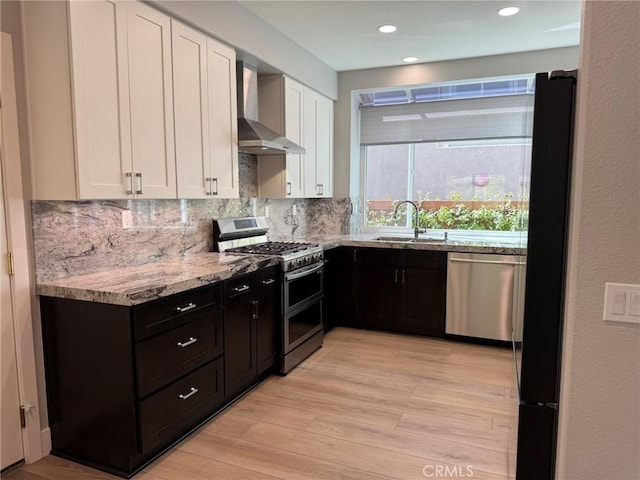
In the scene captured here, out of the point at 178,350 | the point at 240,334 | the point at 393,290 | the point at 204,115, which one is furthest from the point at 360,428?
the point at 204,115

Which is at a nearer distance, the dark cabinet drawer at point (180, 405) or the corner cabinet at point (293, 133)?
the dark cabinet drawer at point (180, 405)

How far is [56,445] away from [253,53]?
2873mm

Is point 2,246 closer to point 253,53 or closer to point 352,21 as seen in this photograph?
point 253,53

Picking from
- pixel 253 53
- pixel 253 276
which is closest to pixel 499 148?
pixel 253 53

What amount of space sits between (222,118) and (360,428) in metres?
2.26

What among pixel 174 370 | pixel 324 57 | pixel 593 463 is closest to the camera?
pixel 593 463

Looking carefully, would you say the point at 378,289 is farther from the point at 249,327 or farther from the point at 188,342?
the point at 188,342

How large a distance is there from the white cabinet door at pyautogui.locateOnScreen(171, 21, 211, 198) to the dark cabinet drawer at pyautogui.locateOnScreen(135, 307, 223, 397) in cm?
85

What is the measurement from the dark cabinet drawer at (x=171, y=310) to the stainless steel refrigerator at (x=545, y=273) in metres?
1.64

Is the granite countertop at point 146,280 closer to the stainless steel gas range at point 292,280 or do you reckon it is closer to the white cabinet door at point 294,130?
the stainless steel gas range at point 292,280

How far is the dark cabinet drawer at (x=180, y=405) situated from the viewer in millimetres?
2176

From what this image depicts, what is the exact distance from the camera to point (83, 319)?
84.9 inches

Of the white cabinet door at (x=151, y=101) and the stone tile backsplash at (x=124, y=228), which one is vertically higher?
the white cabinet door at (x=151, y=101)

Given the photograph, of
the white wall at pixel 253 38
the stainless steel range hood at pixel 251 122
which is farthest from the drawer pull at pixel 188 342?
the white wall at pixel 253 38
